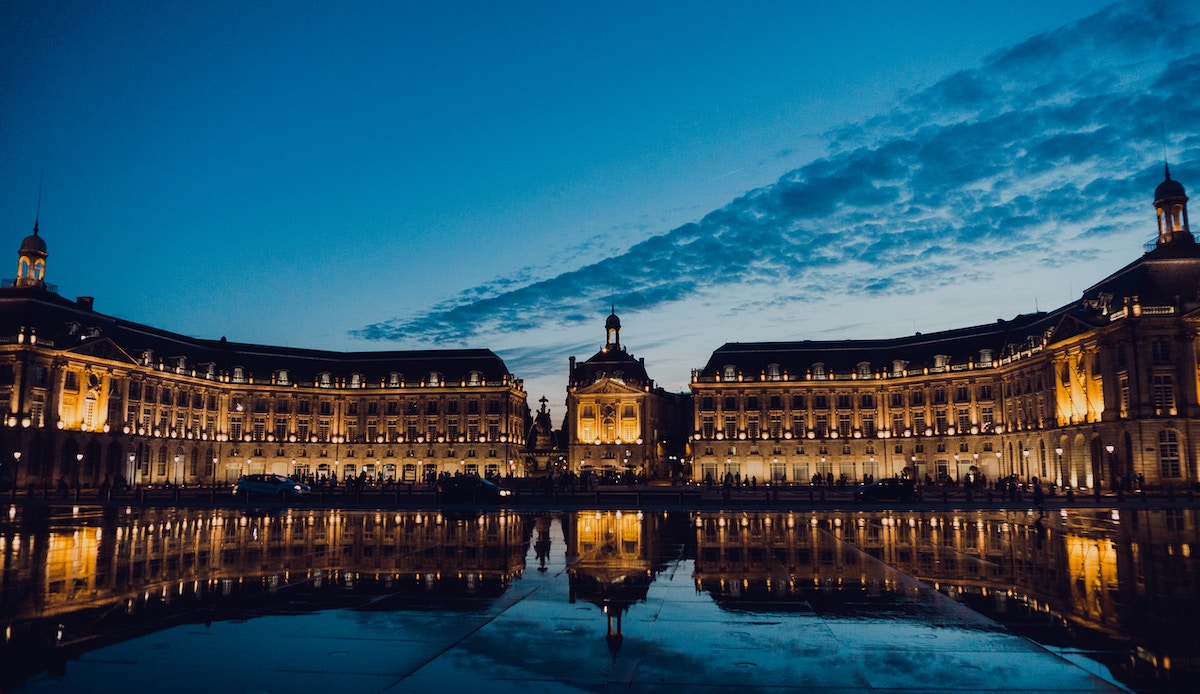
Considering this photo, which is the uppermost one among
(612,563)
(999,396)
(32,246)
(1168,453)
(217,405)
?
(32,246)

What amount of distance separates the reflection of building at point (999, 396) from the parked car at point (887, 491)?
21978mm

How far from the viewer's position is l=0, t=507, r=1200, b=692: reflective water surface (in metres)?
8.16

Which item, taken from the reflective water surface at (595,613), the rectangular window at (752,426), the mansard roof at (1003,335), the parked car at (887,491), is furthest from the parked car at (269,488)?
the rectangular window at (752,426)

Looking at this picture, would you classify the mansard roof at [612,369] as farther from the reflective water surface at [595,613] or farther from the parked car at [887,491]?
the reflective water surface at [595,613]

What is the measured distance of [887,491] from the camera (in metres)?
44.5

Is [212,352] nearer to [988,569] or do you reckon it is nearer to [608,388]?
[608,388]

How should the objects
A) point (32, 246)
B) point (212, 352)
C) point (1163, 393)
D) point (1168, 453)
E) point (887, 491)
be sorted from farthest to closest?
point (212, 352), point (32, 246), point (1163, 393), point (1168, 453), point (887, 491)

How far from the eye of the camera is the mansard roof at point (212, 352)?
2869 inches

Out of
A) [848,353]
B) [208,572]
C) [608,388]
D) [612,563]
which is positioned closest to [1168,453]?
[848,353]

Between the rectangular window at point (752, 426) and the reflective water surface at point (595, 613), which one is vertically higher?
the rectangular window at point (752, 426)

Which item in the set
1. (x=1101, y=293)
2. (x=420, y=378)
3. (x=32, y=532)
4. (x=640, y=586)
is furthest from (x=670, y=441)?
(x=640, y=586)

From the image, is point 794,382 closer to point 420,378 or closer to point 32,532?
point 420,378

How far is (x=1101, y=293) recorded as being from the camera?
6744 cm

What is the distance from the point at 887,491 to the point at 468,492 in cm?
2222
